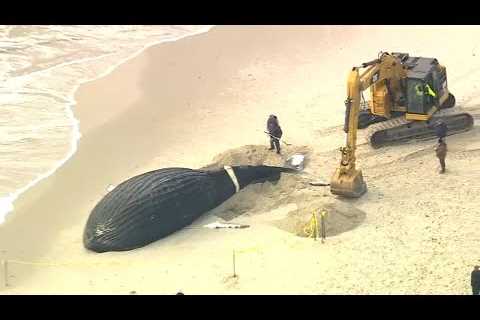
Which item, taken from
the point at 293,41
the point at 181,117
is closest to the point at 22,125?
the point at 181,117

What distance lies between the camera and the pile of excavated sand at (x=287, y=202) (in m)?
14.5

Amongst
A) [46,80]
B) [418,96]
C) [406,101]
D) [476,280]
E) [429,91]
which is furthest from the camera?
[46,80]

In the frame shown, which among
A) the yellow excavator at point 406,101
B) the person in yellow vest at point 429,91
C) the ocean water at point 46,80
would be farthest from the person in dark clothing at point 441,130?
the ocean water at point 46,80

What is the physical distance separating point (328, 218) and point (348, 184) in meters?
1.23

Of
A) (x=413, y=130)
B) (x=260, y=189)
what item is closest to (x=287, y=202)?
(x=260, y=189)

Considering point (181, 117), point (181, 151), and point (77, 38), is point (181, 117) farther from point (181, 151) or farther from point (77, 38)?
point (77, 38)

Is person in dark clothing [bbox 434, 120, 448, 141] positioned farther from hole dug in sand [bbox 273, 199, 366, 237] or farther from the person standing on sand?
hole dug in sand [bbox 273, 199, 366, 237]

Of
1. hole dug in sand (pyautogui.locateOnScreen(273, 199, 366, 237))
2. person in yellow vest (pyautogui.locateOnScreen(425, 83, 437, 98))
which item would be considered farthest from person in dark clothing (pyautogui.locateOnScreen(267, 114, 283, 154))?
person in yellow vest (pyautogui.locateOnScreen(425, 83, 437, 98))

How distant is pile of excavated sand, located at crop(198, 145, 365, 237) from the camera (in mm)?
14453

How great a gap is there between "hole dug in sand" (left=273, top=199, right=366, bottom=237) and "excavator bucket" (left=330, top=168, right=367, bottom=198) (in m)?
0.47

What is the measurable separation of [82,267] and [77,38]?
1512 cm

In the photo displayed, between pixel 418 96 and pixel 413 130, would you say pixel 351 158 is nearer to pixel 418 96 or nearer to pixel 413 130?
pixel 413 130

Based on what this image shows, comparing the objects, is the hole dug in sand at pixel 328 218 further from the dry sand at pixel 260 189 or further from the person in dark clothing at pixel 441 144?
the person in dark clothing at pixel 441 144

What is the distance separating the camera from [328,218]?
14.4 meters
